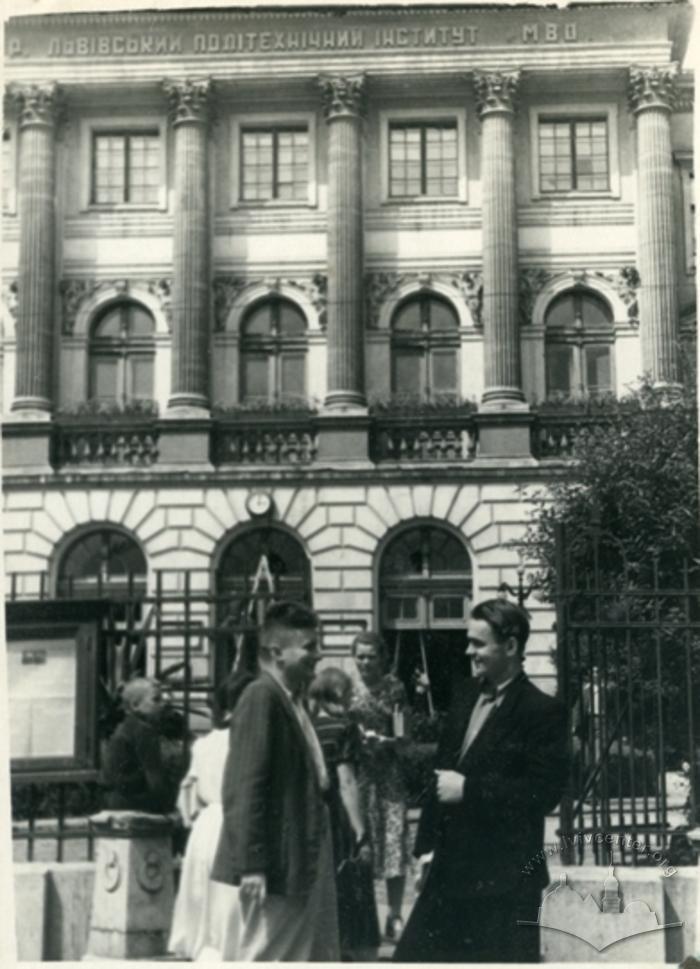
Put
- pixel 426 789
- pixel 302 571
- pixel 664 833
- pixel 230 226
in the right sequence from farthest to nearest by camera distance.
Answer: pixel 230 226
pixel 302 571
pixel 664 833
pixel 426 789

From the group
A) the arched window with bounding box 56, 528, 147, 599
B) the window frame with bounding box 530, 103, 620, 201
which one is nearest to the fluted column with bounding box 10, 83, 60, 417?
the arched window with bounding box 56, 528, 147, 599

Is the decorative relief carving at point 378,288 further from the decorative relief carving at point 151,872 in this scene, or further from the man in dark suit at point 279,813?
the decorative relief carving at point 151,872

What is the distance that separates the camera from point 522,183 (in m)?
28.7

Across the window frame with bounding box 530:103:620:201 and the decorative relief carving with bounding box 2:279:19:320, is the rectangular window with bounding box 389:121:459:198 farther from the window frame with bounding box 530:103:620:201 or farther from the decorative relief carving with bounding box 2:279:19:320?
the decorative relief carving with bounding box 2:279:19:320

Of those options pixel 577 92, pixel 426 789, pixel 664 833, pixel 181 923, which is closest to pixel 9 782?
pixel 181 923

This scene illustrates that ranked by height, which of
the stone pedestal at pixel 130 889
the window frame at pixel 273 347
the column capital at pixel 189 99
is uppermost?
the column capital at pixel 189 99

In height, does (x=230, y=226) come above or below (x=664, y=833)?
above

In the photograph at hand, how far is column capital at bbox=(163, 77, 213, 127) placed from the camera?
27.9 m

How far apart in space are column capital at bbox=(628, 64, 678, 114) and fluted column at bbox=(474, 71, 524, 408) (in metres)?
2.40

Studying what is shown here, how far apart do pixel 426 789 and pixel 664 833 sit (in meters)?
1.71

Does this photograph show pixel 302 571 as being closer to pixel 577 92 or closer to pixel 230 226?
pixel 230 226

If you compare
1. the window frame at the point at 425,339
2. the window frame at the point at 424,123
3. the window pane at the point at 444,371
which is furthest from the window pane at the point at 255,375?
the window frame at the point at 424,123

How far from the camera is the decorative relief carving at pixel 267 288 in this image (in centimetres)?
2855

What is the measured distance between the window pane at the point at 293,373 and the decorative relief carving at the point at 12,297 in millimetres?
5348
